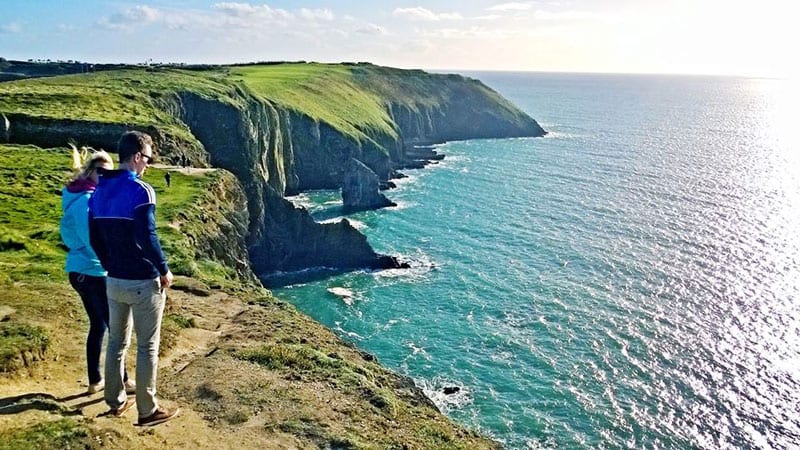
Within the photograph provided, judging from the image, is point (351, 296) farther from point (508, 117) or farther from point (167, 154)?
point (508, 117)

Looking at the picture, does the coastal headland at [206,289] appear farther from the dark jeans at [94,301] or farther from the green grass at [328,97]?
the green grass at [328,97]

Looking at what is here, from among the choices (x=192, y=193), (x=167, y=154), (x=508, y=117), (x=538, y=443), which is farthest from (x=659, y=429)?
(x=508, y=117)

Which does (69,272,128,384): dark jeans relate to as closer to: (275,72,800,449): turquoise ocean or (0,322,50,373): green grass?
(0,322,50,373): green grass

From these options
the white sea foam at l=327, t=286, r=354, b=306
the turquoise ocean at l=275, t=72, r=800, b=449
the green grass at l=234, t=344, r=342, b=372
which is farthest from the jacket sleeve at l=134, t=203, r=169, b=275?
the white sea foam at l=327, t=286, r=354, b=306

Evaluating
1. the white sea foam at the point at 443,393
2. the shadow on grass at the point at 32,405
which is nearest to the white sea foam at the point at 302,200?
the white sea foam at the point at 443,393

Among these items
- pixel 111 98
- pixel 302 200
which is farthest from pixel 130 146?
pixel 302 200

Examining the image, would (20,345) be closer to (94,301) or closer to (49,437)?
(94,301)
